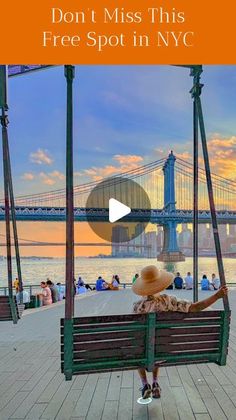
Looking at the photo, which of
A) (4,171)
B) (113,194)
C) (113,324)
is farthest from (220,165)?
(113,324)

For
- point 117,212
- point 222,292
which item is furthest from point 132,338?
point 117,212

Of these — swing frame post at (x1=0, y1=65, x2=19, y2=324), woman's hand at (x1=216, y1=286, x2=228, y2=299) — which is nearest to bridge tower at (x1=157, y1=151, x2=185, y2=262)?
swing frame post at (x1=0, y1=65, x2=19, y2=324)

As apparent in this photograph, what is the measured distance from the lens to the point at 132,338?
3320 millimetres

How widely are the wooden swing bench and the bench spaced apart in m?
2.90

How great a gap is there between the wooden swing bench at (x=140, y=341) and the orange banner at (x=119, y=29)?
8.12 feet

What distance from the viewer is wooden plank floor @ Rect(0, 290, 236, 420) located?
3225 mm

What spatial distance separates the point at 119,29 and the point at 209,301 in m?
2.82

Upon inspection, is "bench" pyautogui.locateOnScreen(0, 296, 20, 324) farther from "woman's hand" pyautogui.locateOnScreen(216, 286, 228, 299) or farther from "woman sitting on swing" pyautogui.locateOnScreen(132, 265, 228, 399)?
"woman's hand" pyautogui.locateOnScreen(216, 286, 228, 299)

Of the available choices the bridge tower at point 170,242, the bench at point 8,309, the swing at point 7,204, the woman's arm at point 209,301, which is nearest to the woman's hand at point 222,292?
the woman's arm at point 209,301

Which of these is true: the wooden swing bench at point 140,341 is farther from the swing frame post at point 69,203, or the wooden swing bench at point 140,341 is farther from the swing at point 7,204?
the swing at point 7,204

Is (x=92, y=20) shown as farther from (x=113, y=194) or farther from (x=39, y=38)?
(x=113, y=194)

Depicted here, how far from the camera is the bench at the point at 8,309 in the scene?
593 cm

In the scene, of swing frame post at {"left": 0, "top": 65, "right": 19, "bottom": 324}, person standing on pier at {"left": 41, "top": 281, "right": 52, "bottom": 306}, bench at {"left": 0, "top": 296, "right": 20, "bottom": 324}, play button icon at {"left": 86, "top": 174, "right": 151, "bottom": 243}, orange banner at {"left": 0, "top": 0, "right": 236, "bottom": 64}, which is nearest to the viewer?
orange banner at {"left": 0, "top": 0, "right": 236, "bottom": 64}

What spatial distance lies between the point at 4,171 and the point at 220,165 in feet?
95.2
